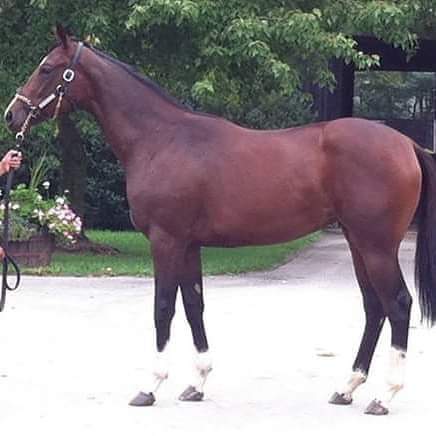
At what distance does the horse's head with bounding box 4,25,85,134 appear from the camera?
23.1 ft

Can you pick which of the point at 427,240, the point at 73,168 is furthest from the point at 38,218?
the point at 427,240

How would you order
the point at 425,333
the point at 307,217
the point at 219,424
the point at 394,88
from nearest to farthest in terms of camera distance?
the point at 219,424
the point at 307,217
the point at 425,333
the point at 394,88

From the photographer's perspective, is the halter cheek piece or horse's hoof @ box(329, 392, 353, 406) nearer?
horse's hoof @ box(329, 392, 353, 406)

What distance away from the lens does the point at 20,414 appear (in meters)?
6.55

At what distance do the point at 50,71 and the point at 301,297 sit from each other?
210 inches

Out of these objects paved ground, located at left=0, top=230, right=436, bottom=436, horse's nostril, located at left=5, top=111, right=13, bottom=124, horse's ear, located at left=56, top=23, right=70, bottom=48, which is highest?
Answer: horse's ear, located at left=56, top=23, right=70, bottom=48

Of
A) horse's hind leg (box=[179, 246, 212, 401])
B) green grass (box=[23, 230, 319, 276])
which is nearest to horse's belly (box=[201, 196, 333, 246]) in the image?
horse's hind leg (box=[179, 246, 212, 401])

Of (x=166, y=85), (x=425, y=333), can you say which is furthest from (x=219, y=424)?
(x=166, y=85)

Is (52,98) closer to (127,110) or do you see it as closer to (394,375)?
(127,110)

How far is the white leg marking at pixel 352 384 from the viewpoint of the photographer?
22.8 feet

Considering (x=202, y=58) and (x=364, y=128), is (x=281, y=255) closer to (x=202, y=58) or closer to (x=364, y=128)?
(x=202, y=58)

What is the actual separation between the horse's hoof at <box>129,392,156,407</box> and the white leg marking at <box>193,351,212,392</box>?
350 mm

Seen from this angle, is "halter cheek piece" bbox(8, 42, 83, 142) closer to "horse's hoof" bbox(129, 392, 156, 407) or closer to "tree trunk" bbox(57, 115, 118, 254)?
"horse's hoof" bbox(129, 392, 156, 407)

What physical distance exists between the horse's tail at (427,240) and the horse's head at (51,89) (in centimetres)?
224
